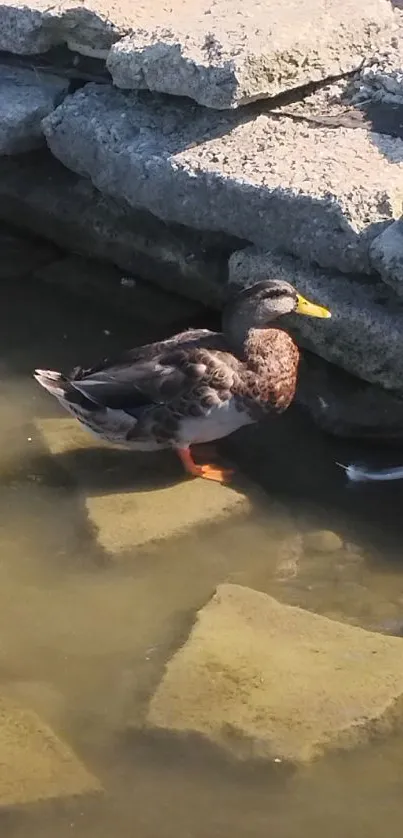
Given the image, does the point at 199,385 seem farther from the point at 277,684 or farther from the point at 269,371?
the point at 277,684

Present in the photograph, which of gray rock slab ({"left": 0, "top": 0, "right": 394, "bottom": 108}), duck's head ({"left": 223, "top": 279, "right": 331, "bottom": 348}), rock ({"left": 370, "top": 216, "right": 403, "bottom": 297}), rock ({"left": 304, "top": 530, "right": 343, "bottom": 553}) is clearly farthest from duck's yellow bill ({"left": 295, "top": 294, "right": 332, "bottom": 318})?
gray rock slab ({"left": 0, "top": 0, "right": 394, "bottom": 108})

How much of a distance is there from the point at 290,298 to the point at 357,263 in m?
0.25

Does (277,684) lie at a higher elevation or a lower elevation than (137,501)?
higher

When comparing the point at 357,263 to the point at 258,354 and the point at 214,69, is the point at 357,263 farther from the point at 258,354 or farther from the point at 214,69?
the point at 214,69

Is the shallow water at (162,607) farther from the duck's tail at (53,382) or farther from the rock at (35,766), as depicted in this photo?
the duck's tail at (53,382)

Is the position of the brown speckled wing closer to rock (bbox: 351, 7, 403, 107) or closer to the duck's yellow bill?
the duck's yellow bill

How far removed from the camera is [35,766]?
2885 mm

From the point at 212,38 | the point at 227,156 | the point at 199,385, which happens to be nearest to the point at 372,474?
the point at 199,385

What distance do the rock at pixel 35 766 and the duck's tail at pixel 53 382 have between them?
4.49ft

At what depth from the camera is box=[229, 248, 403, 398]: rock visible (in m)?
4.03

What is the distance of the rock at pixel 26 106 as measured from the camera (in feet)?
16.9

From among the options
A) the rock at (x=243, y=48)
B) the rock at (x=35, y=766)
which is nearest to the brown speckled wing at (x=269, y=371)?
the rock at (x=243, y=48)

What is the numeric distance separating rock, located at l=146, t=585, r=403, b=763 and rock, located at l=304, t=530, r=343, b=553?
378 mm

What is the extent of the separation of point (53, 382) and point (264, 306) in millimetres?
736
